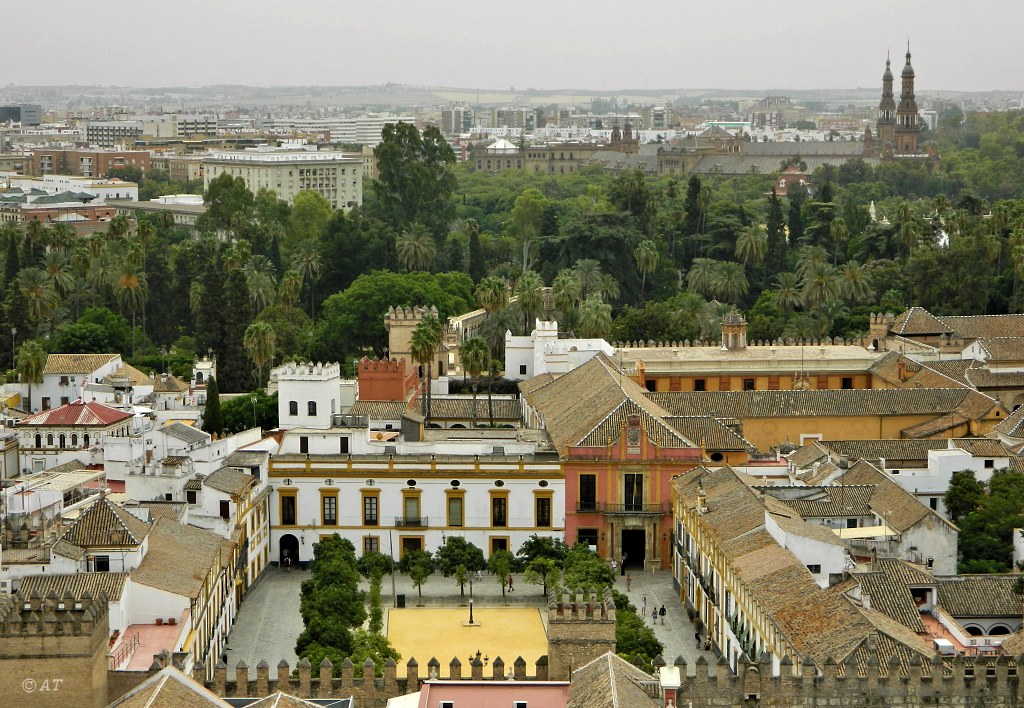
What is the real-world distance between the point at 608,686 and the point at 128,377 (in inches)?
2072

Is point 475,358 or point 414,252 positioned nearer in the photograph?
point 475,358

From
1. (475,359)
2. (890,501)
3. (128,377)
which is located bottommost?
(128,377)

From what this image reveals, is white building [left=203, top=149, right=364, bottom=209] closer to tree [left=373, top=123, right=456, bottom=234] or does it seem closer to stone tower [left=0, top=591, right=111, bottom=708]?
tree [left=373, top=123, right=456, bottom=234]

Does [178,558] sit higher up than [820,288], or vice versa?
[820,288]

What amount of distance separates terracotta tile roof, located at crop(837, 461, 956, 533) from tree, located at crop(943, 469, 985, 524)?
7.38 ft

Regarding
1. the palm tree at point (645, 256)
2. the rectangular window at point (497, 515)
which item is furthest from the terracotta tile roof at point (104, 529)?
the palm tree at point (645, 256)

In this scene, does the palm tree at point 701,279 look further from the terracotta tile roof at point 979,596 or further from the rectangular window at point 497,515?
the terracotta tile roof at point 979,596

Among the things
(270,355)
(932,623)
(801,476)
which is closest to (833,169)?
(270,355)

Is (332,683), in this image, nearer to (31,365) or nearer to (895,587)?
(895,587)

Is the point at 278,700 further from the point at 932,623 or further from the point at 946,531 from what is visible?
the point at 946,531

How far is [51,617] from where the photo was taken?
35.0 meters

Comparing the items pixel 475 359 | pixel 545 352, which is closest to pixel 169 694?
pixel 475 359

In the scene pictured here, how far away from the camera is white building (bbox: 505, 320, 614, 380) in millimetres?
77625

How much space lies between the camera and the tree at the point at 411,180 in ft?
432
